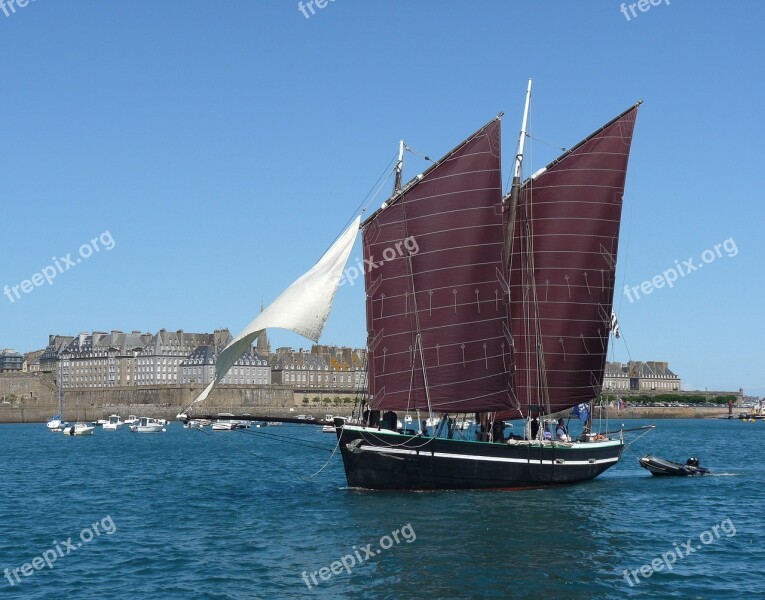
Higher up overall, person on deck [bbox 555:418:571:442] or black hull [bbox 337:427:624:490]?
person on deck [bbox 555:418:571:442]

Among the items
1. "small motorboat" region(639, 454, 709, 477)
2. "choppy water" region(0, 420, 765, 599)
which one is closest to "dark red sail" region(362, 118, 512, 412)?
"choppy water" region(0, 420, 765, 599)

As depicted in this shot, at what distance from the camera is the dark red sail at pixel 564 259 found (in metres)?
45.5

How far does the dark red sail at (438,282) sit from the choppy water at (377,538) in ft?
14.5

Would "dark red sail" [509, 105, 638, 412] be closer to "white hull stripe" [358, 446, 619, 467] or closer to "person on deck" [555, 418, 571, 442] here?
"person on deck" [555, 418, 571, 442]

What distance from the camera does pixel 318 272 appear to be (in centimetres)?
3866

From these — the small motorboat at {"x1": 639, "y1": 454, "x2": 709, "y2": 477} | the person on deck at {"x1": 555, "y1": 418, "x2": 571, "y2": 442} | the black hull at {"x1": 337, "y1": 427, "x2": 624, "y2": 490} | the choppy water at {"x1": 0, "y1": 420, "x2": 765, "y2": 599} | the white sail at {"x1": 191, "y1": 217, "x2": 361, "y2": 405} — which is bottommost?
the choppy water at {"x1": 0, "y1": 420, "x2": 765, "y2": 599}

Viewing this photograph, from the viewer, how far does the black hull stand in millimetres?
40000

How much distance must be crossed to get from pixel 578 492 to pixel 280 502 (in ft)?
39.1

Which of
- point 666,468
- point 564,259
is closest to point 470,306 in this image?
point 564,259

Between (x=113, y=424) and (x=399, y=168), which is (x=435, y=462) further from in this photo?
(x=113, y=424)

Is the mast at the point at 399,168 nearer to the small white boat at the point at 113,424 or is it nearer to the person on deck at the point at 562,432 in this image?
the person on deck at the point at 562,432

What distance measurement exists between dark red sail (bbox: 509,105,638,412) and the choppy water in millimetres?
5305

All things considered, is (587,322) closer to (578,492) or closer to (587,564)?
(578,492)

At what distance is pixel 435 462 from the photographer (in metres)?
40.4
